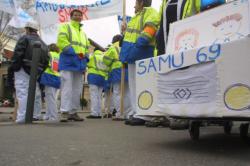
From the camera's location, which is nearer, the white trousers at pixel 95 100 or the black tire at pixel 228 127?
the black tire at pixel 228 127

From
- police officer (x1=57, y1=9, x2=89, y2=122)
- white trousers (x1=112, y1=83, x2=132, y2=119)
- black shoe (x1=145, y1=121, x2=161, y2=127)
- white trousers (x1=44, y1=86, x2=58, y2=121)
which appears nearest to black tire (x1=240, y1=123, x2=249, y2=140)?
black shoe (x1=145, y1=121, x2=161, y2=127)

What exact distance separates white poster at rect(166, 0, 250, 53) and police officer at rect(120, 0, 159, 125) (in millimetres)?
2075

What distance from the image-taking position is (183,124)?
448 centimetres

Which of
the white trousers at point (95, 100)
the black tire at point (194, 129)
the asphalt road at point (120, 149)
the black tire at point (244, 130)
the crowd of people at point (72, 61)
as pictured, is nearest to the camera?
the asphalt road at point (120, 149)

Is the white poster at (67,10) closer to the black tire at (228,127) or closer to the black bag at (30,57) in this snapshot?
the black bag at (30,57)

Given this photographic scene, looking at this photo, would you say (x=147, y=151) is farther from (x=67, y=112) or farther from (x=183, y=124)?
(x=67, y=112)

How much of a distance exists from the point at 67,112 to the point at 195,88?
4.47 meters

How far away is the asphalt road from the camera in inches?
131

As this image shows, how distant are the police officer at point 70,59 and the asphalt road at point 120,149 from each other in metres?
2.49

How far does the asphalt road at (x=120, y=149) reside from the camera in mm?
3324

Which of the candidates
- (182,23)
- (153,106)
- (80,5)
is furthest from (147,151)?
(80,5)

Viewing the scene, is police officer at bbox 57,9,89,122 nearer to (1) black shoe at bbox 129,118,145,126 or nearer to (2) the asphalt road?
(1) black shoe at bbox 129,118,145,126

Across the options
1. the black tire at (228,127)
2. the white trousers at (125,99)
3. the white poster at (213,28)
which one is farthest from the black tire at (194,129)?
the white trousers at (125,99)

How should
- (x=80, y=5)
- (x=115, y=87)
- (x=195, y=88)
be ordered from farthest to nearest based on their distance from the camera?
(x=80, y=5)
(x=115, y=87)
(x=195, y=88)
